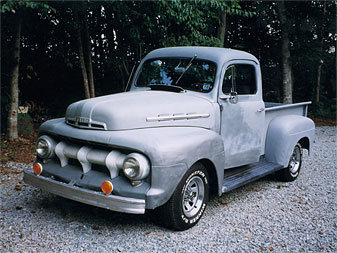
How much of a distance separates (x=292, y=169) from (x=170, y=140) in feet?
10.5

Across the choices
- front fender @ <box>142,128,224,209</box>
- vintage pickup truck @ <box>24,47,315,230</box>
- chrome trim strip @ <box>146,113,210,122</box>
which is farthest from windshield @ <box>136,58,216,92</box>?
front fender @ <box>142,128,224,209</box>

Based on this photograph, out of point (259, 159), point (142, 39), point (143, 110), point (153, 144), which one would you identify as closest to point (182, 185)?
point (153, 144)

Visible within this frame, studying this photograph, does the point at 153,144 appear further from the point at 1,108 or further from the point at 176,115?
the point at 1,108

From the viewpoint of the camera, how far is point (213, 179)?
421 centimetres

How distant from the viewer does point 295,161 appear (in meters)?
6.05

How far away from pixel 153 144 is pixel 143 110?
55cm

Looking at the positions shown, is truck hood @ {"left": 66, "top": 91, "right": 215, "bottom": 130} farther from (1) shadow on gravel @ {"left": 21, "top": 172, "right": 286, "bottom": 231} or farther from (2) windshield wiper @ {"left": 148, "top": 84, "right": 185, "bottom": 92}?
(1) shadow on gravel @ {"left": 21, "top": 172, "right": 286, "bottom": 231}

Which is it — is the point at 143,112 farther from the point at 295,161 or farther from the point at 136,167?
the point at 295,161

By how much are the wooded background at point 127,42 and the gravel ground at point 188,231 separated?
2.97 metres

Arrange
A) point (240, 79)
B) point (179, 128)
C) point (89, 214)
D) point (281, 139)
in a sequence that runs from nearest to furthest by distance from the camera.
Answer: point (179, 128)
point (89, 214)
point (240, 79)
point (281, 139)

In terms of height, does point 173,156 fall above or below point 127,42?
Answer: below

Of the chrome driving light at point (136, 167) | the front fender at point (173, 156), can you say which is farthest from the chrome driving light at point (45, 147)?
the front fender at point (173, 156)

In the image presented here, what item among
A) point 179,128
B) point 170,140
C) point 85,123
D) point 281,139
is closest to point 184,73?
point 179,128

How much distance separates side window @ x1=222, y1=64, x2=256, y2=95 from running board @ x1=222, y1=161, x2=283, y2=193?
1.08m
